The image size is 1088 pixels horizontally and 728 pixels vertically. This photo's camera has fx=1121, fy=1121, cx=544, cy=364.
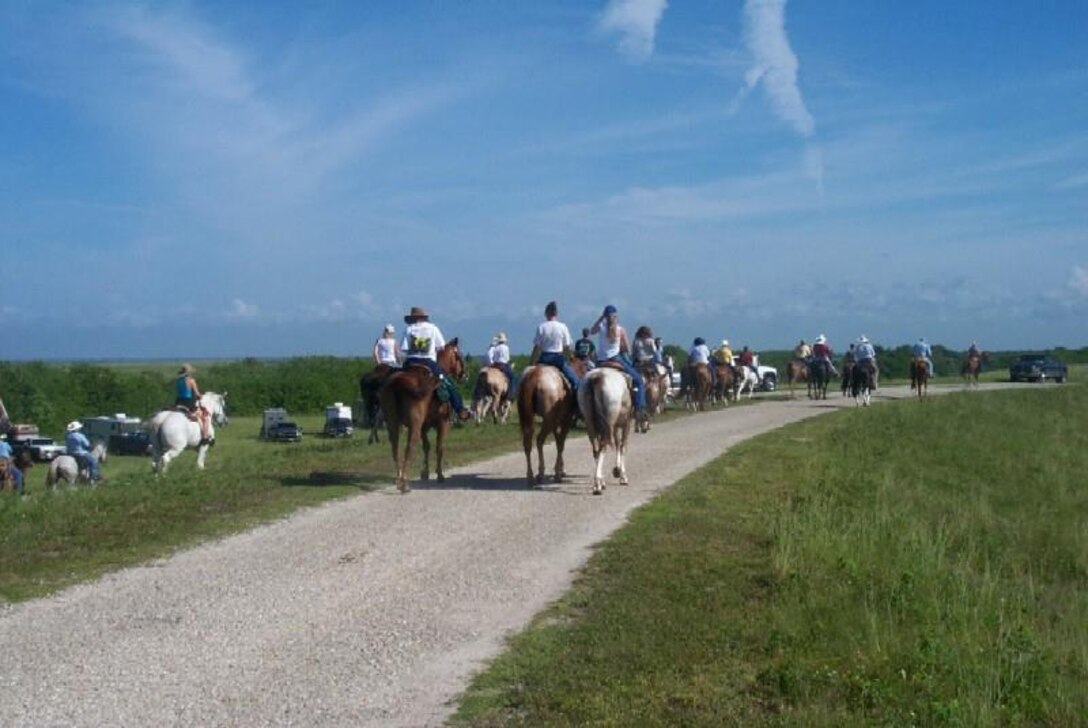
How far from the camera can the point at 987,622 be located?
965 centimetres

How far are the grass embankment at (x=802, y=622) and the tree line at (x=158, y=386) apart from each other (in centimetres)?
3016

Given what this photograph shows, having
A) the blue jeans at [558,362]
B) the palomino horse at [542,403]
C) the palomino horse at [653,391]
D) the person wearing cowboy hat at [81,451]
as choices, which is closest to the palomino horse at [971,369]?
the palomino horse at [653,391]

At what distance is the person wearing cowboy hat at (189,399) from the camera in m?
22.0

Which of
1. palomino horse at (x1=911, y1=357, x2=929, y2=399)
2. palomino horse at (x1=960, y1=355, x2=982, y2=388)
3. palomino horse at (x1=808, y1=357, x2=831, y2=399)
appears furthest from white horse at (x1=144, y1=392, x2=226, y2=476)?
palomino horse at (x1=960, y1=355, x2=982, y2=388)

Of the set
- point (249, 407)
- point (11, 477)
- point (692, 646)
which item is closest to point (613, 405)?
point (692, 646)

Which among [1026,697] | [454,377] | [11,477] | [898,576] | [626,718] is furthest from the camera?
[11,477]

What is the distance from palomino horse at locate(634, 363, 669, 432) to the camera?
26.6 m

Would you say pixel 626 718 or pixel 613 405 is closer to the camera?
pixel 626 718

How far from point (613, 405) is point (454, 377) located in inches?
143

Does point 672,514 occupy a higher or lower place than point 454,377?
lower

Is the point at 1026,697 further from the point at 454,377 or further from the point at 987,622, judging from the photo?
the point at 454,377

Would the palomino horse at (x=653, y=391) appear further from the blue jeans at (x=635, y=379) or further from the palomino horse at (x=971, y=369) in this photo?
the palomino horse at (x=971, y=369)

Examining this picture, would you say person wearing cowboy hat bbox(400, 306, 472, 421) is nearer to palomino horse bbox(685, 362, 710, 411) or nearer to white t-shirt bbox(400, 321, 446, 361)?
white t-shirt bbox(400, 321, 446, 361)

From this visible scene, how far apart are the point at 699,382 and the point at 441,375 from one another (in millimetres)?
22361
